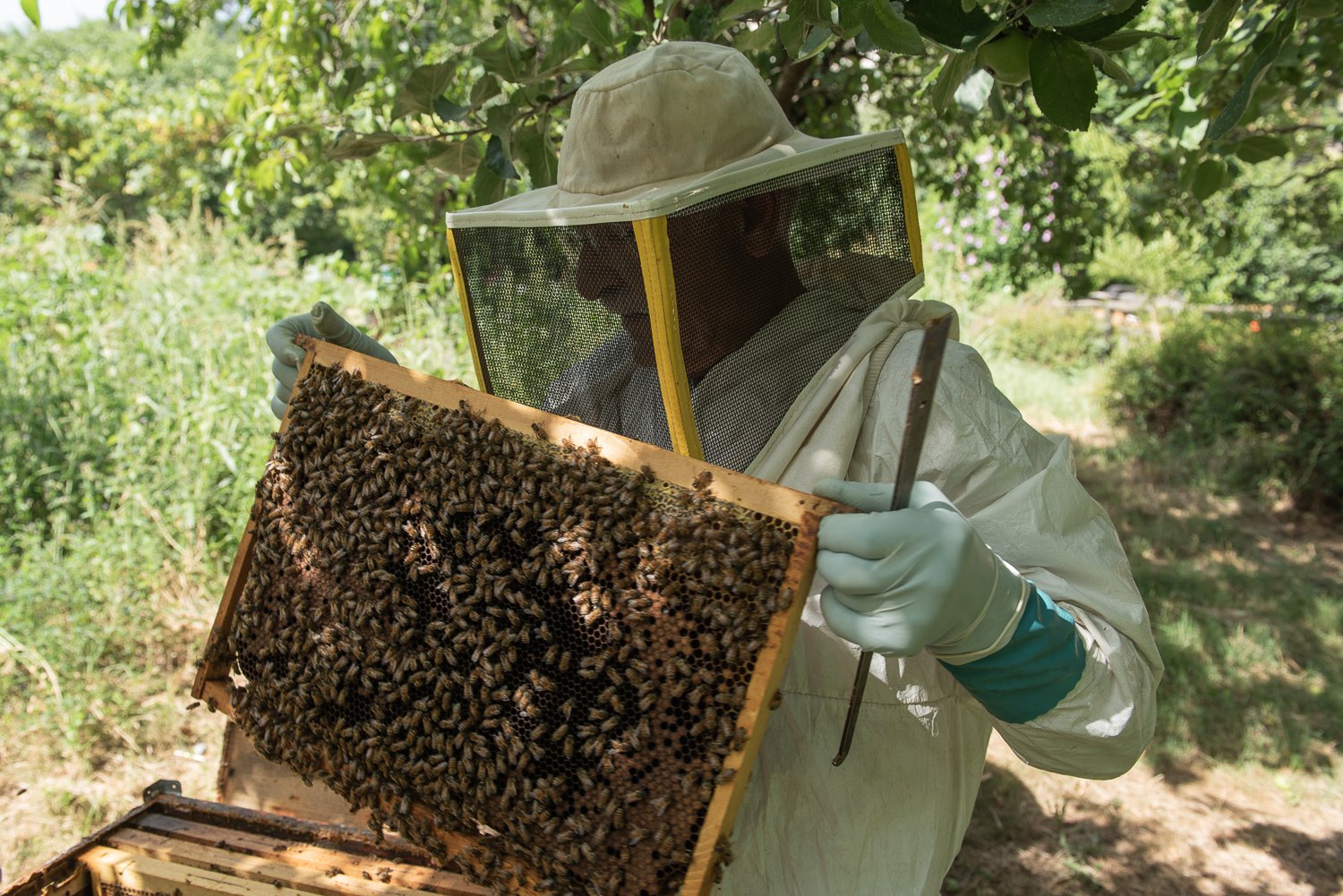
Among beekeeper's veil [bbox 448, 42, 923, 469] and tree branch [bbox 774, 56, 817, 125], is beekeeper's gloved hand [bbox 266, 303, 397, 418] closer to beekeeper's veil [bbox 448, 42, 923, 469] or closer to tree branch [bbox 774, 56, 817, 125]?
beekeeper's veil [bbox 448, 42, 923, 469]

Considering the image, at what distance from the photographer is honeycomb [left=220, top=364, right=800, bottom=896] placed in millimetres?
1562

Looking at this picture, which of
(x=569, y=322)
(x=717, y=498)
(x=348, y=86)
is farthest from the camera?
(x=348, y=86)

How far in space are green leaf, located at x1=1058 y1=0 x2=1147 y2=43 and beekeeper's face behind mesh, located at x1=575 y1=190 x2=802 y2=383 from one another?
2.10ft

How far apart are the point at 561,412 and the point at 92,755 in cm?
395

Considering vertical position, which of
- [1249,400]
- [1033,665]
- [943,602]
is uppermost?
[943,602]

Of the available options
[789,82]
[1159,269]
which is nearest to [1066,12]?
[789,82]

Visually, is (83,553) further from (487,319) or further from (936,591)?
(936,591)

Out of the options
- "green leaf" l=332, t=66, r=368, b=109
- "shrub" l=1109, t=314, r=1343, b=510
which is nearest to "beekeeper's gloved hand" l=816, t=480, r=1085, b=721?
"green leaf" l=332, t=66, r=368, b=109

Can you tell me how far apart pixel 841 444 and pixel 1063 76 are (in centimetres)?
85

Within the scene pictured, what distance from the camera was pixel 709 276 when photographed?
1.88 m

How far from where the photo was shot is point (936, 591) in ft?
4.85

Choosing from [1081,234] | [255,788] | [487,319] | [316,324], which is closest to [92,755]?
[255,788]

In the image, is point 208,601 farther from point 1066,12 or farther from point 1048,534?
point 1066,12

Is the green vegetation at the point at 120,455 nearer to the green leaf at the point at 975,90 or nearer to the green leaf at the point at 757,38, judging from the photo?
the green leaf at the point at 757,38
